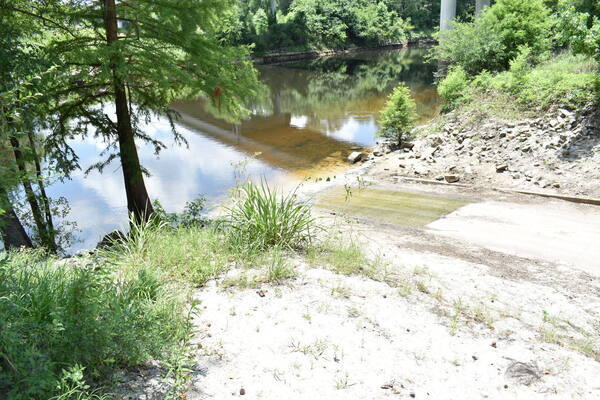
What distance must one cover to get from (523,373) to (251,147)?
51.0ft

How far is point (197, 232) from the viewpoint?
5891 mm

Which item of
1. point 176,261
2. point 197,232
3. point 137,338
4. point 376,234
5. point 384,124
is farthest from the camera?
point 384,124

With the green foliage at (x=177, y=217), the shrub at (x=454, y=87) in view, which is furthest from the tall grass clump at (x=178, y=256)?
the shrub at (x=454, y=87)

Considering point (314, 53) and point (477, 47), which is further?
point (314, 53)

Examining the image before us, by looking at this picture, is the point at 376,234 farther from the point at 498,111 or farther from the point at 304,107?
the point at 304,107

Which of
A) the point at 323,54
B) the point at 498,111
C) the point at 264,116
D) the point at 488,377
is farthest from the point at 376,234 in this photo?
the point at 323,54

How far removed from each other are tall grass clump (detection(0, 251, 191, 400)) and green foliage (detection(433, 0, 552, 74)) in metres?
17.6

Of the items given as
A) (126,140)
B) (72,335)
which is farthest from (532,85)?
(72,335)

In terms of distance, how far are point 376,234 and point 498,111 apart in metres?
7.92

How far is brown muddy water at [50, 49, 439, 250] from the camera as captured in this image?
45.0ft

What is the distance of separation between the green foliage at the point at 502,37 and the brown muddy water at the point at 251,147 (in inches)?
135

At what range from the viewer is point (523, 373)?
3572mm

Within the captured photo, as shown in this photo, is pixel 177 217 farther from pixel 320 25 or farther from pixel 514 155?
pixel 320 25

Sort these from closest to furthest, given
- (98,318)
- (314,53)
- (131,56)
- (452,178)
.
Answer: (98,318)
(131,56)
(452,178)
(314,53)
